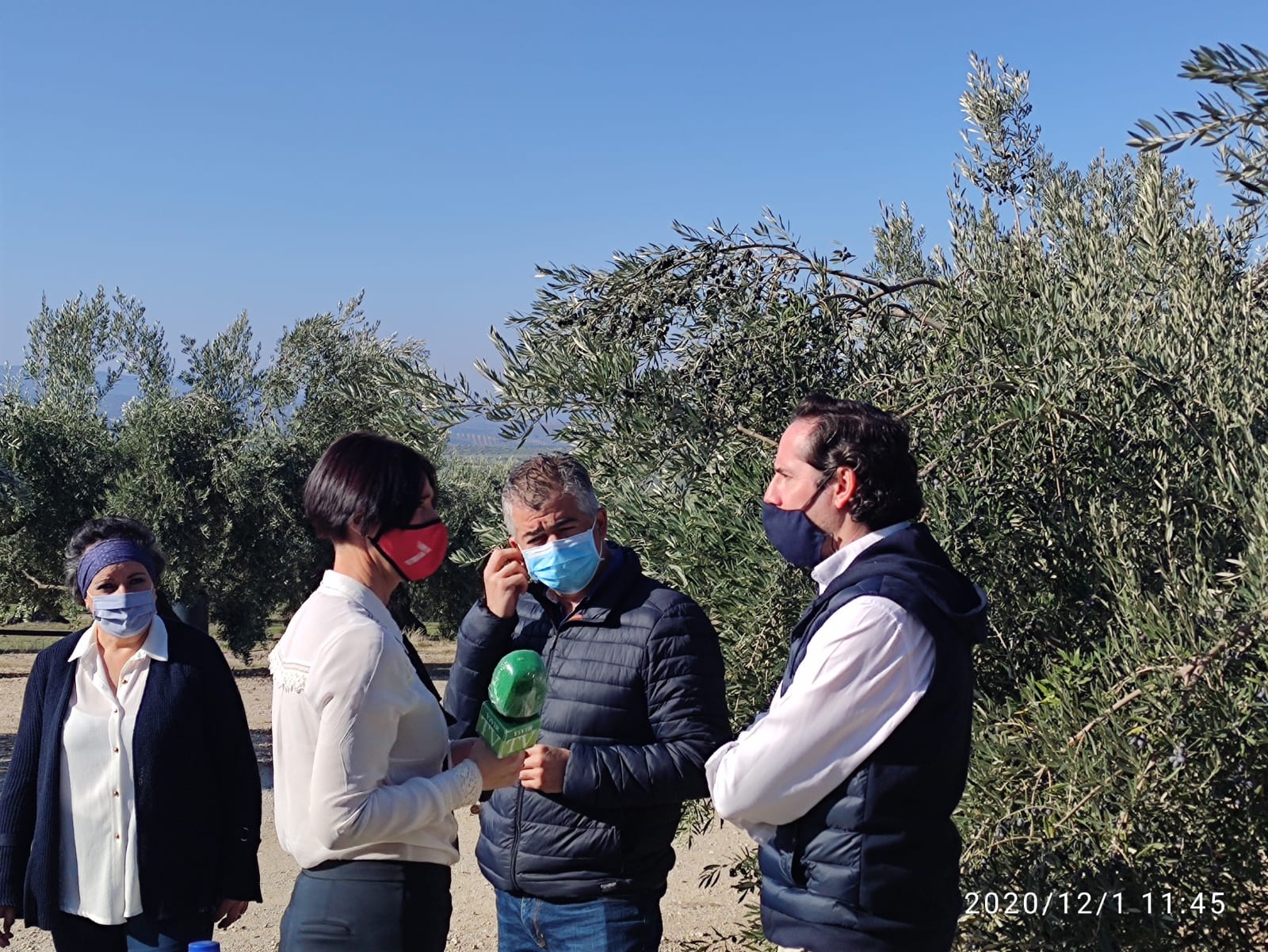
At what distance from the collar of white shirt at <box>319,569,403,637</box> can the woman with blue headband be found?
121 cm

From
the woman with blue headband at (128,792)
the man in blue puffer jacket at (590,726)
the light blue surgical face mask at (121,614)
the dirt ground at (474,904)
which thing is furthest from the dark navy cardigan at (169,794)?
the dirt ground at (474,904)

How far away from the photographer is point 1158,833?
9.96ft

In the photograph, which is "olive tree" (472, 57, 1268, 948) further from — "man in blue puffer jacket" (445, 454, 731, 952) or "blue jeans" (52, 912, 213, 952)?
"blue jeans" (52, 912, 213, 952)

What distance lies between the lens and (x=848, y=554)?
242cm

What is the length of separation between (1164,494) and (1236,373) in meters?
0.48

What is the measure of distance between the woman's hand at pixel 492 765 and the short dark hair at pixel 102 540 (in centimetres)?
162

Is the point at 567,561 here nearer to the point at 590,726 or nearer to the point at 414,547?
the point at 590,726

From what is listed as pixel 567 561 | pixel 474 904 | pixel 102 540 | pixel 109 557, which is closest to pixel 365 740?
pixel 567 561

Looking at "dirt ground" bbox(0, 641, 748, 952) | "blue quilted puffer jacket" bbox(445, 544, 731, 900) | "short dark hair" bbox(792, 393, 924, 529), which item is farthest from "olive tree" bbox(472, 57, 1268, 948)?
"dirt ground" bbox(0, 641, 748, 952)

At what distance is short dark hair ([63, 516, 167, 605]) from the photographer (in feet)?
12.5

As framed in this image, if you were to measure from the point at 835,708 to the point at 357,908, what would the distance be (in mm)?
1086

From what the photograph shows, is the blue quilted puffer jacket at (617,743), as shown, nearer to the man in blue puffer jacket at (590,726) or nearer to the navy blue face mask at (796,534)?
A: the man in blue puffer jacket at (590,726)

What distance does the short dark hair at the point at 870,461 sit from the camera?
2.46m

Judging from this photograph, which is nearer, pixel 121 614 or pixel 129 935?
pixel 129 935
